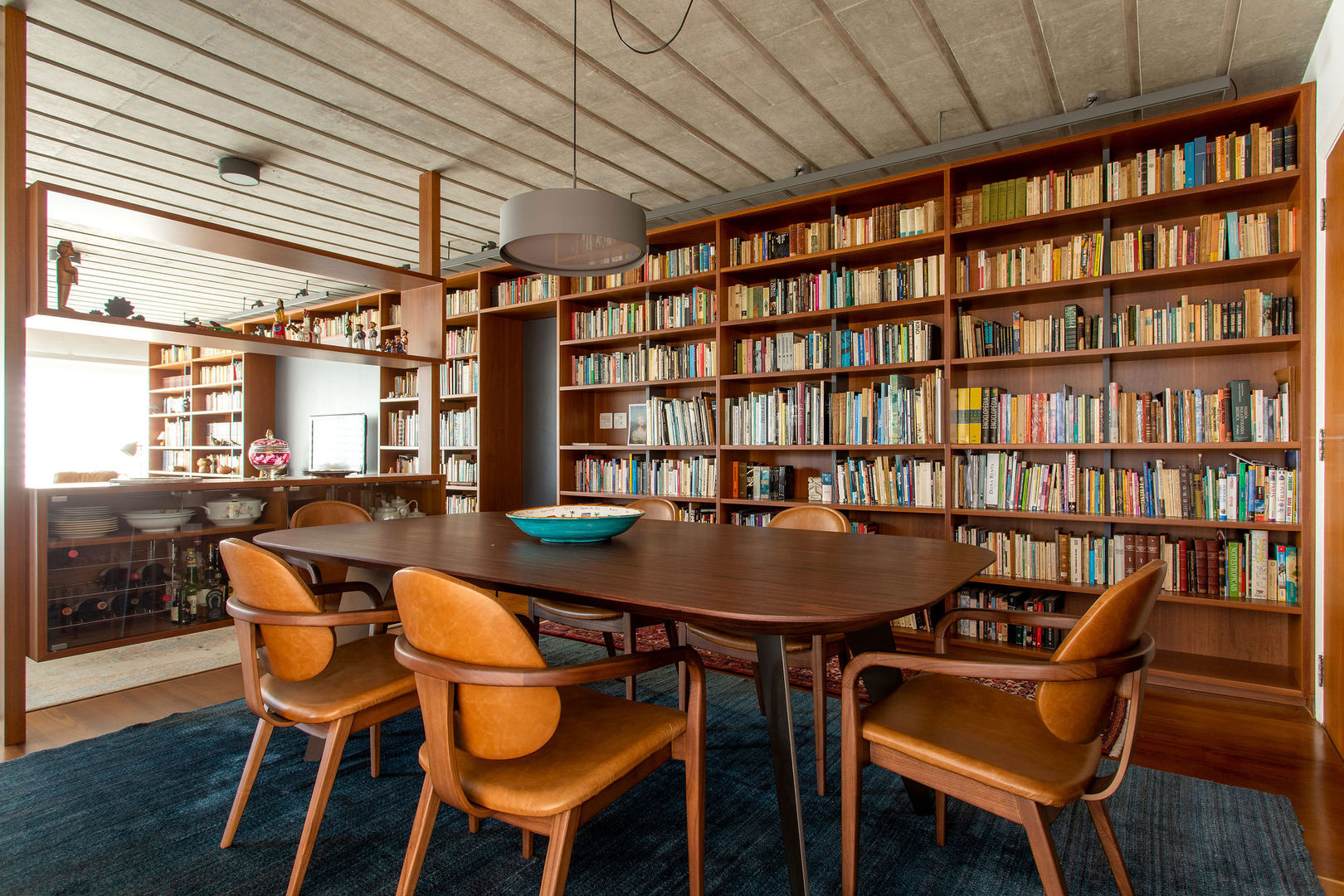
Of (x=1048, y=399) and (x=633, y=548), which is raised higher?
Answer: (x=1048, y=399)

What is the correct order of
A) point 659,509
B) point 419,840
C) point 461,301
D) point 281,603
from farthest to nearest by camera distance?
point 461,301
point 659,509
point 281,603
point 419,840

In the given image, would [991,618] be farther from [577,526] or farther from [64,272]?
[64,272]

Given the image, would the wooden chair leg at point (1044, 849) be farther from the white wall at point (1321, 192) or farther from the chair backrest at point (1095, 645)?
the white wall at point (1321, 192)

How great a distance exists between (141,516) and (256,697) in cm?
210

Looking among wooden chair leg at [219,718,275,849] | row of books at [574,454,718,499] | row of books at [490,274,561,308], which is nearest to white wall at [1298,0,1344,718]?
row of books at [574,454,718,499]

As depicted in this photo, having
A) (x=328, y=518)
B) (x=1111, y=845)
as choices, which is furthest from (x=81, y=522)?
(x=1111, y=845)

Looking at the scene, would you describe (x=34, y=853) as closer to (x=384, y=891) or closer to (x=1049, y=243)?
(x=384, y=891)

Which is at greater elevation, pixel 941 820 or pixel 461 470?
pixel 461 470

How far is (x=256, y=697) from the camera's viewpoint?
5.28 feet

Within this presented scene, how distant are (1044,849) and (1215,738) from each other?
1.87 m

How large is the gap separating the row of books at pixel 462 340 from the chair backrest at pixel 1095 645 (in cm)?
516

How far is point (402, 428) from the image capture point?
6.36 m

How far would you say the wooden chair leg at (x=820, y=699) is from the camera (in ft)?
6.55

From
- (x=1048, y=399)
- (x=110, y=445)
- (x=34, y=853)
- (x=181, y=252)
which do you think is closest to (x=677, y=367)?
(x=1048, y=399)
